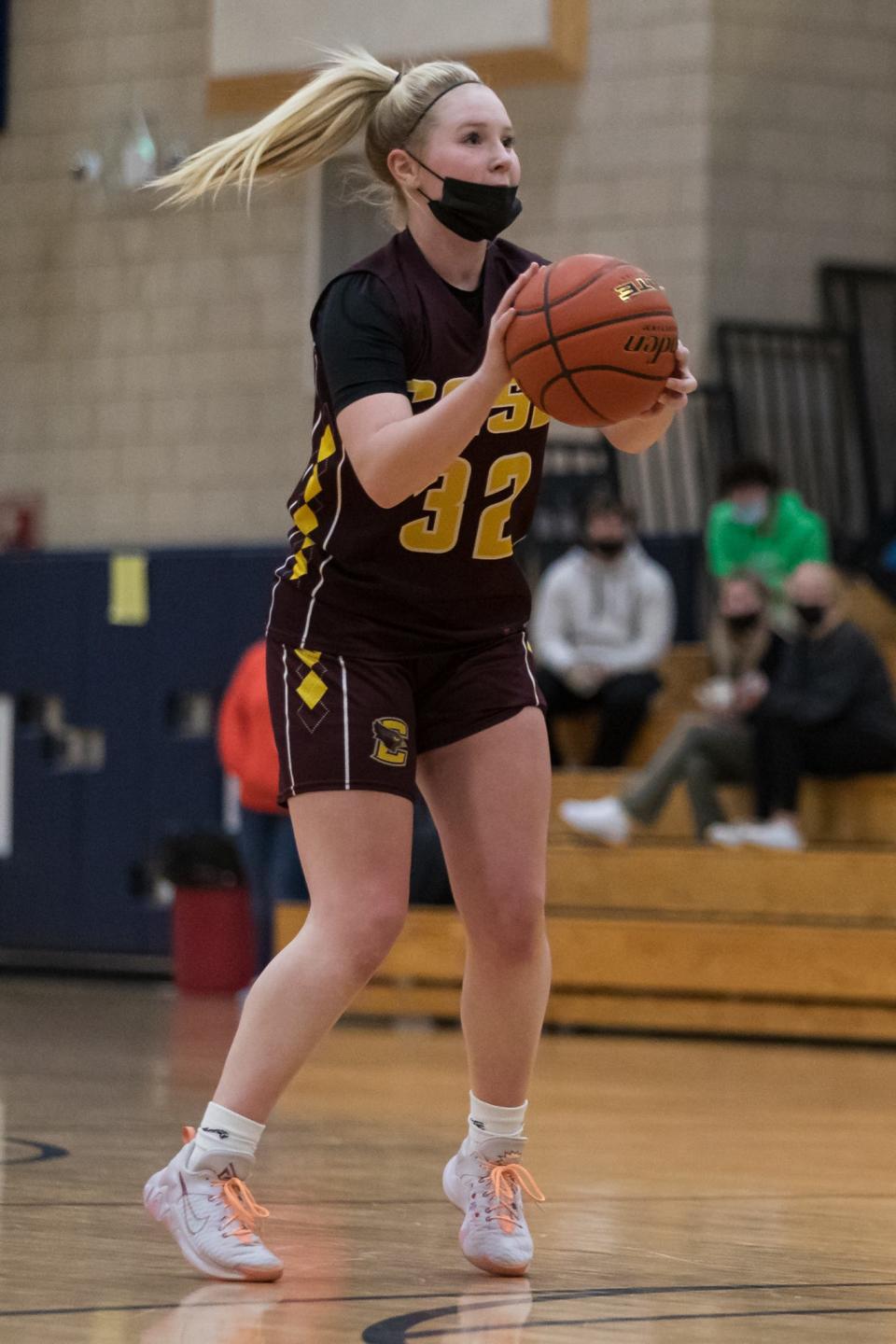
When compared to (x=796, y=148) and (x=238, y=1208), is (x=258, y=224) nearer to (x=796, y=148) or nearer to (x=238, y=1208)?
(x=796, y=148)

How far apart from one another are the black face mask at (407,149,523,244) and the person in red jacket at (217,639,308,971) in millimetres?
5243

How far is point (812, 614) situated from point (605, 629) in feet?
3.99

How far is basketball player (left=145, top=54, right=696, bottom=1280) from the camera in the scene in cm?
290

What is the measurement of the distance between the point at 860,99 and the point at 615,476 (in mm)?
2276

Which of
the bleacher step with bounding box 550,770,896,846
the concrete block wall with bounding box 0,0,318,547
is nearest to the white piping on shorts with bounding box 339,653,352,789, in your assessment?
the bleacher step with bounding box 550,770,896,846

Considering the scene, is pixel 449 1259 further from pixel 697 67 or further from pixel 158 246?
pixel 158 246

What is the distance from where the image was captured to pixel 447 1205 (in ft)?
11.9

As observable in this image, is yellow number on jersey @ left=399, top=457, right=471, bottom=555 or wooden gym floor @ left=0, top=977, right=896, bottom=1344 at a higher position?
yellow number on jersey @ left=399, top=457, right=471, bottom=555

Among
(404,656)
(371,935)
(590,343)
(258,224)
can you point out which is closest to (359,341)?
(590,343)

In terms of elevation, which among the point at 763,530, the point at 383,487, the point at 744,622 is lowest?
the point at 744,622

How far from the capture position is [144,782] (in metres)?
10.1

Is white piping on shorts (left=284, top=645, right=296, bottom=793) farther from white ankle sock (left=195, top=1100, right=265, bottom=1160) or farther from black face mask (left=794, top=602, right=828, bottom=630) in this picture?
black face mask (left=794, top=602, right=828, bottom=630)

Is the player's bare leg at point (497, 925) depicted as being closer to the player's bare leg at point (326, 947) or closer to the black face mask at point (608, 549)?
the player's bare leg at point (326, 947)

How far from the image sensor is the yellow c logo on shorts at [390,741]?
294 cm
